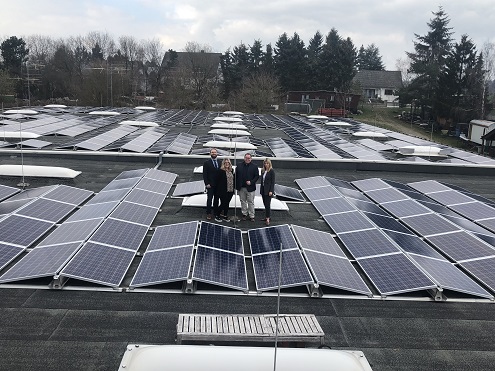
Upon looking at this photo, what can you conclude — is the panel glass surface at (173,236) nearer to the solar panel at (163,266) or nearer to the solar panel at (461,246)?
the solar panel at (163,266)

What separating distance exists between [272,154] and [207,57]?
74.9m

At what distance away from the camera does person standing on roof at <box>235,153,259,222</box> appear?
1230 centimetres

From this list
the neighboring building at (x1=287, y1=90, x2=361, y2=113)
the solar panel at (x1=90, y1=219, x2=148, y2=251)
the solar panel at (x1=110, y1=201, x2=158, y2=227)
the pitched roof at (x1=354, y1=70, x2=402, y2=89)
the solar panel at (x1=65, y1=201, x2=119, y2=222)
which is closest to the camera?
the solar panel at (x1=90, y1=219, x2=148, y2=251)

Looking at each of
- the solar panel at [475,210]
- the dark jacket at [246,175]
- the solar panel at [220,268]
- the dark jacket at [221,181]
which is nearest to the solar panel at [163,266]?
the solar panel at [220,268]

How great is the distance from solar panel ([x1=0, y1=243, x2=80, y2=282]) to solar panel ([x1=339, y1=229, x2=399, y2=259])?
6.05m

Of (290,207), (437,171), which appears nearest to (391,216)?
(290,207)

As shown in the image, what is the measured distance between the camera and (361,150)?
28.1m


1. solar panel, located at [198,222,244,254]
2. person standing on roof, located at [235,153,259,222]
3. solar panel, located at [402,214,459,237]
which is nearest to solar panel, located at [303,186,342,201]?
solar panel, located at [402,214,459,237]

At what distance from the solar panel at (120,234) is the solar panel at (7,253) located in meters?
1.50

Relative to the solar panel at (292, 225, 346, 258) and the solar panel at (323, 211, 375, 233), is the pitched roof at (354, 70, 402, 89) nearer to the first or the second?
the solar panel at (323, 211, 375, 233)

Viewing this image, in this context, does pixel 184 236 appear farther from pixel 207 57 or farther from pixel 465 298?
pixel 207 57

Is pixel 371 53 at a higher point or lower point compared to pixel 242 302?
higher

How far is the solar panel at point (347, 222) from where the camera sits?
11883 millimetres

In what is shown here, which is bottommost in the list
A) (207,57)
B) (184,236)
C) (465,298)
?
(465,298)
